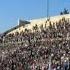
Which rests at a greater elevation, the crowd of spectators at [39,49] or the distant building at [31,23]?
the distant building at [31,23]

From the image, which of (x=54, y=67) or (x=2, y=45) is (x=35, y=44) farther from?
(x=54, y=67)

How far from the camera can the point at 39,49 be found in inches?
1079

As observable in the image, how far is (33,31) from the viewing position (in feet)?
110

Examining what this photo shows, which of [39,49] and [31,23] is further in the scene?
[31,23]

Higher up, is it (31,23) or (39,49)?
(31,23)

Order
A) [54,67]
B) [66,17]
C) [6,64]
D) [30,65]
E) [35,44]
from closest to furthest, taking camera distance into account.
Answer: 1. [54,67]
2. [30,65]
3. [6,64]
4. [35,44]
5. [66,17]

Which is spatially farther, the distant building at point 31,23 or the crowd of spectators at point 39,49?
the distant building at point 31,23

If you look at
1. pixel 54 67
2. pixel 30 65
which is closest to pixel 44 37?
pixel 30 65

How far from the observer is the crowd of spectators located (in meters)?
23.0

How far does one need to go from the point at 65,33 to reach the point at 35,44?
2.59 metres

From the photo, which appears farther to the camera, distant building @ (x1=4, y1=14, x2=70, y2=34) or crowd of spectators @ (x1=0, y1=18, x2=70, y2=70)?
distant building @ (x1=4, y1=14, x2=70, y2=34)

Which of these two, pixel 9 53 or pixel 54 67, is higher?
pixel 9 53

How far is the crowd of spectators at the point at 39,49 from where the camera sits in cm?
2298

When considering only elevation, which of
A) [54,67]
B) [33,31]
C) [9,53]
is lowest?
[54,67]
